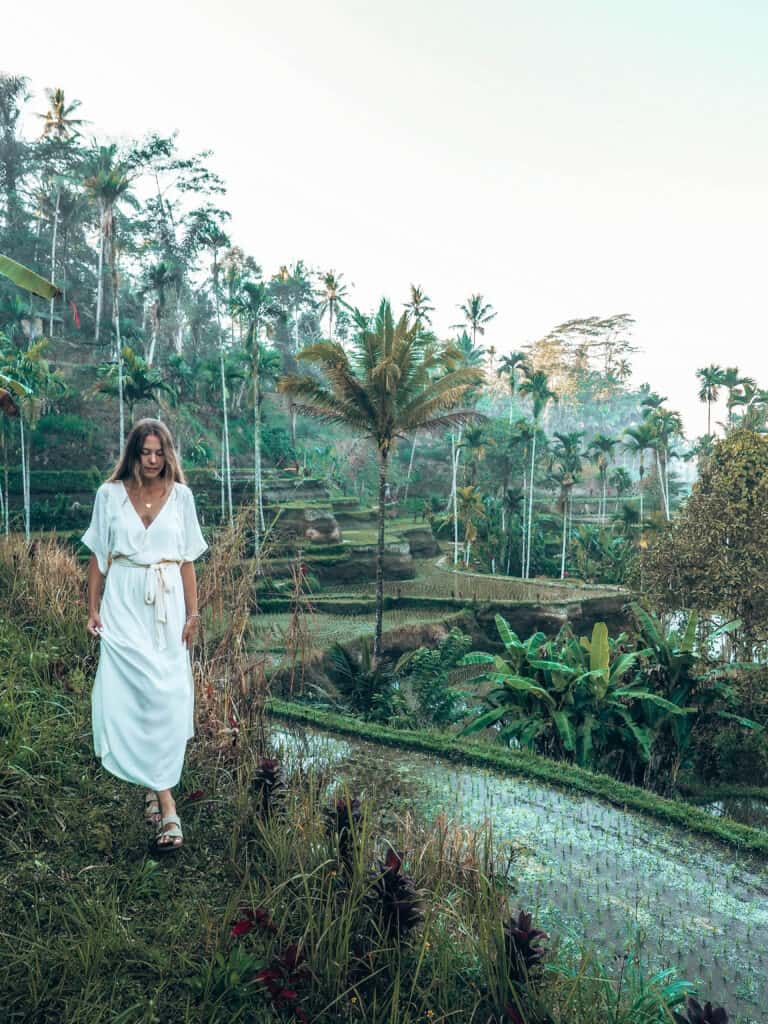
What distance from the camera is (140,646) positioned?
258cm

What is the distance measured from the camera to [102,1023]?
1.81m

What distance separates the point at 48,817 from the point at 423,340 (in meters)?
10.6

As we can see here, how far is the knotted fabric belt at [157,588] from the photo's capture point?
2.63 meters

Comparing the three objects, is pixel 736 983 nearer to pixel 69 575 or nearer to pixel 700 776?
pixel 69 575

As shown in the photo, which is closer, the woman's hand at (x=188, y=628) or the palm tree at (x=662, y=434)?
the woman's hand at (x=188, y=628)

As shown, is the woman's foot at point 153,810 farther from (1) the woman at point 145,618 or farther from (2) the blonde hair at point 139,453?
(2) the blonde hair at point 139,453

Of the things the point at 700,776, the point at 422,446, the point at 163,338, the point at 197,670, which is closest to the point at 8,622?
the point at 197,670

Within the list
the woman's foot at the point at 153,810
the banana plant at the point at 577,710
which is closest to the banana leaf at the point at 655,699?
the banana plant at the point at 577,710

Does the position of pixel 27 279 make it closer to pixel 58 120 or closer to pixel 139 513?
pixel 139 513

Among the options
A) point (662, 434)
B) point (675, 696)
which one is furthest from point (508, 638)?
point (662, 434)

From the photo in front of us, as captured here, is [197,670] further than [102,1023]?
Yes

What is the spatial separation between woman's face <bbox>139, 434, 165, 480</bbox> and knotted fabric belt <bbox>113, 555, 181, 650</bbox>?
36 centimetres

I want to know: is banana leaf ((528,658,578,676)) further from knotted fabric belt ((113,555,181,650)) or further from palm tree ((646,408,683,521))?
palm tree ((646,408,683,521))

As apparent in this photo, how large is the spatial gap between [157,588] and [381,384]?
9.83 meters
